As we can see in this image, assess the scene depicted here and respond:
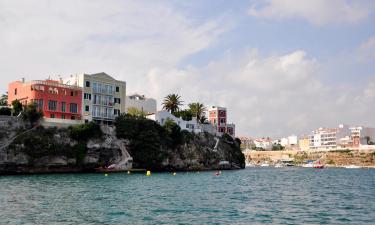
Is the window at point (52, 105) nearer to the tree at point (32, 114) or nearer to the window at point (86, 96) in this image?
the tree at point (32, 114)

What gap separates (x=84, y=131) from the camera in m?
86.1

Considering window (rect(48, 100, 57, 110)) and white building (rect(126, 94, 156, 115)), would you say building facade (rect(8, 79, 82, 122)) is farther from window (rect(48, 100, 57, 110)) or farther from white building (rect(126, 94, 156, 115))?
white building (rect(126, 94, 156, 115))

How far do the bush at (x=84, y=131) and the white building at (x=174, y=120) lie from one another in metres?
21.6

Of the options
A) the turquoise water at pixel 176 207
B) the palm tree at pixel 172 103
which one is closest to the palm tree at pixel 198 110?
the palm tree at pixel 172 103

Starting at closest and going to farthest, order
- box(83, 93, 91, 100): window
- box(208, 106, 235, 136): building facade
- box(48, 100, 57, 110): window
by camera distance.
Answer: box(48, 100, 57, 110): window < box(83, 93, 91, 100): window < box(208, 106, 235, 136): building facade

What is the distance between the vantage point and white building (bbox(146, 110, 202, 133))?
355 feet

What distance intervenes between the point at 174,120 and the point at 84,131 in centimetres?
3046

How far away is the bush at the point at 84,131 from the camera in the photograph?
8515cm

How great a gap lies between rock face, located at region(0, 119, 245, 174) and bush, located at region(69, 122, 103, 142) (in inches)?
32.5

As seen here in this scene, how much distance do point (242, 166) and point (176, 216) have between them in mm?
103035

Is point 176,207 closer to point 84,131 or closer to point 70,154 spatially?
point 70,154

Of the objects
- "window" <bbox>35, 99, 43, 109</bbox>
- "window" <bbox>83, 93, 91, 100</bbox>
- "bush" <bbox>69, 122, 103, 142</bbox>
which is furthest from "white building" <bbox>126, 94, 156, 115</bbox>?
"window" <bbox>35, 99, 43, 109</bbox>

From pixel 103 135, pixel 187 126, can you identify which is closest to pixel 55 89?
pixel 103 135

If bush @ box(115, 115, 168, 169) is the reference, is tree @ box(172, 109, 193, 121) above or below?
above
